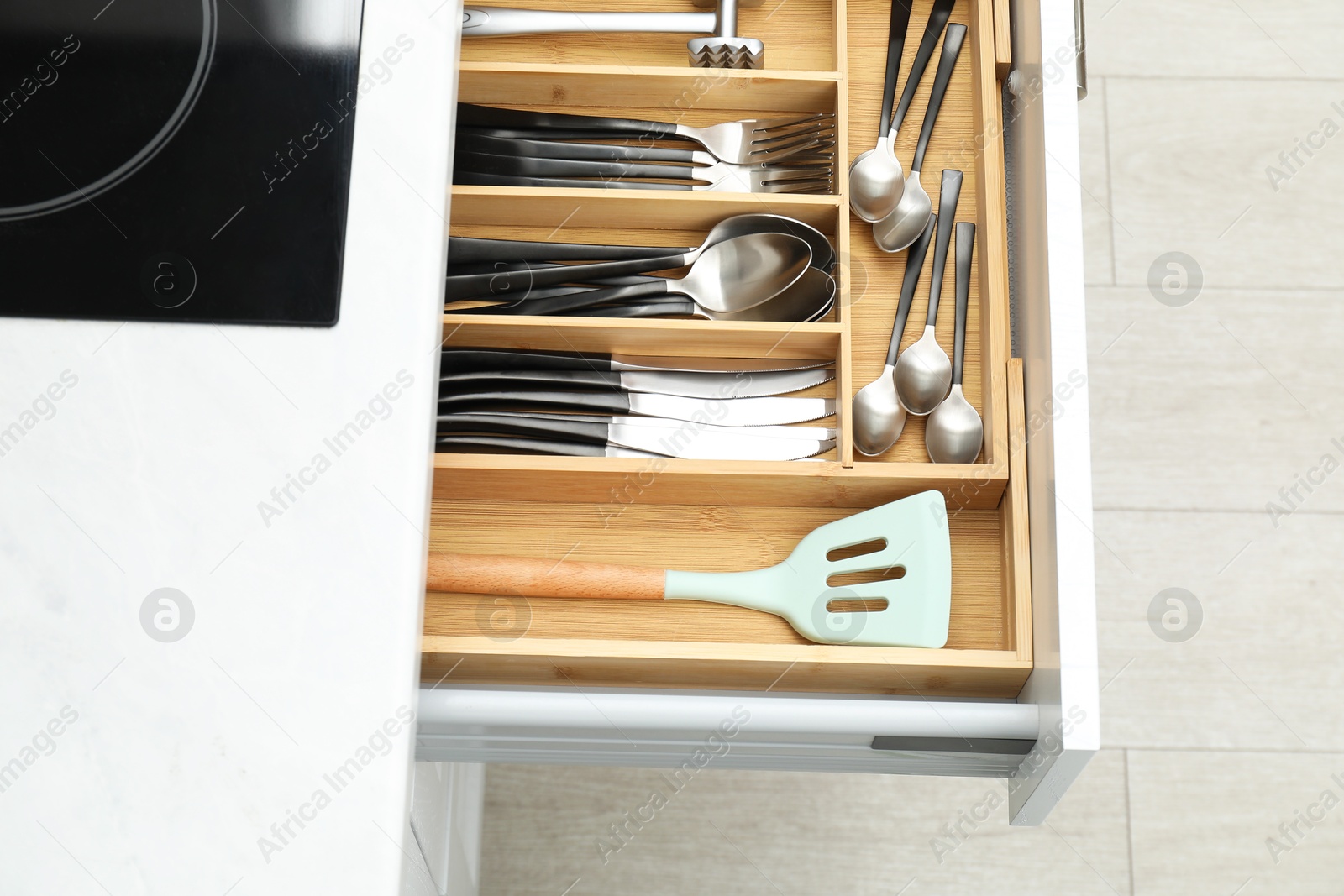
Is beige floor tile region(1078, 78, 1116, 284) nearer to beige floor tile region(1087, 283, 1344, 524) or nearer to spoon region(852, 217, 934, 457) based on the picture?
beige floor tile region(1087, 283, 1344, 524)

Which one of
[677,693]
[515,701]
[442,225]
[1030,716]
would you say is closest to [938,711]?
[1030,716]

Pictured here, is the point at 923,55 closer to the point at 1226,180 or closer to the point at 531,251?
the point at 531,251

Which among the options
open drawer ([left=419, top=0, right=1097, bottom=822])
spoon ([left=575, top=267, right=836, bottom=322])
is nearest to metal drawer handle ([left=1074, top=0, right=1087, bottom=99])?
open drawer ([left=419, top=0, right=1097, bottom=822])

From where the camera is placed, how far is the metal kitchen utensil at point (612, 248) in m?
0.84

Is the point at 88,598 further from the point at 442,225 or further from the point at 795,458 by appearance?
the point at 795,458

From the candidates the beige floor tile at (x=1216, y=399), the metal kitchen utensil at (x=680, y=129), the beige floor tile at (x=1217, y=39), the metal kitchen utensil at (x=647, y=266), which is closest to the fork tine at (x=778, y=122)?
the metal kitchen utensil at (x=680, y=129)

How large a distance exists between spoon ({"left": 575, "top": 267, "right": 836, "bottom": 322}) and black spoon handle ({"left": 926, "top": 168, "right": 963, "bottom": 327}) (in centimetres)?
8

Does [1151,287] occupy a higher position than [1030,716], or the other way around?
[1030,716]

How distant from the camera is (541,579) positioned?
2.57ft

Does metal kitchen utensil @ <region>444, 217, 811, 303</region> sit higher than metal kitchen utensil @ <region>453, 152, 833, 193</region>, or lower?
lower

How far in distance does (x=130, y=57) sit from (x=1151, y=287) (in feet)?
4.84

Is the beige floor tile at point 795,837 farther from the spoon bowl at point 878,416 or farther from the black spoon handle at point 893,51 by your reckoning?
the black spoon handle at point 893,51

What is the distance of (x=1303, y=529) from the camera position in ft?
5.05

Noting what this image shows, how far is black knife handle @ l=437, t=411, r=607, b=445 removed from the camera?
0.82m
